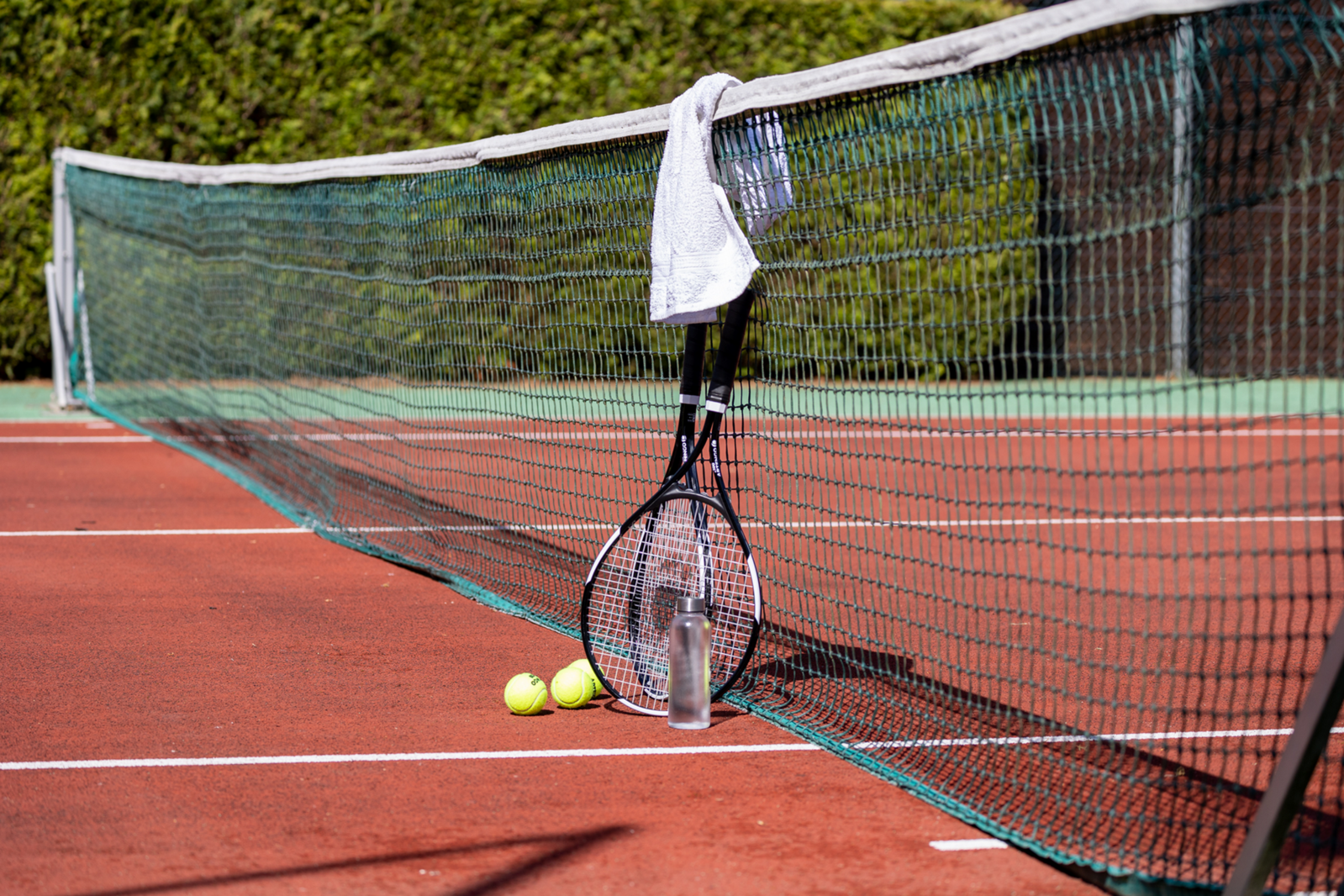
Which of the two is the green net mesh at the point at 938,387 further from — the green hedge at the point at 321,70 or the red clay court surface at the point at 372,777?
the green hedge at the point at 321,70

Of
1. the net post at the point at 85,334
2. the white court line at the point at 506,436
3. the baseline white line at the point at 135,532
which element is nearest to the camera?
the white court line at the point at 506,436

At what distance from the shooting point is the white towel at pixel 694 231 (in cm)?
462

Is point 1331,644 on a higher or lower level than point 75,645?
higher

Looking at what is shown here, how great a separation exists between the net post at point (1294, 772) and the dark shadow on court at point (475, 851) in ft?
5.21

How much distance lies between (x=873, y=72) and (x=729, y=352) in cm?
107

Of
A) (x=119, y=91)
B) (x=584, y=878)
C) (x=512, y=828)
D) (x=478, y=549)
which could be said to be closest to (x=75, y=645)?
(x=478, y=549)

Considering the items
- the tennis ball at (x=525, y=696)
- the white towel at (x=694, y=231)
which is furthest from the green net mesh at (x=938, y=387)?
the tennis ball at (x=525, y=696)

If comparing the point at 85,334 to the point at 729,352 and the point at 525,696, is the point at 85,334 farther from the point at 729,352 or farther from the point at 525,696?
the point at 729,352

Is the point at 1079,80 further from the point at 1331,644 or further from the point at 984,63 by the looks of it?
the point at 1331,644

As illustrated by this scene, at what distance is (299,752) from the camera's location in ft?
14.8

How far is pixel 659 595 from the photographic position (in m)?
5.04

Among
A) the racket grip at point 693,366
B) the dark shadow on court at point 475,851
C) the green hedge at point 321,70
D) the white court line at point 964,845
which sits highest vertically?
the green hedge at point 321,70

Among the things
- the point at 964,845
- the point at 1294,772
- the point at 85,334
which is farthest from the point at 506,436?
the point at 85,334

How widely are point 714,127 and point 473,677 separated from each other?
2.25 metres
